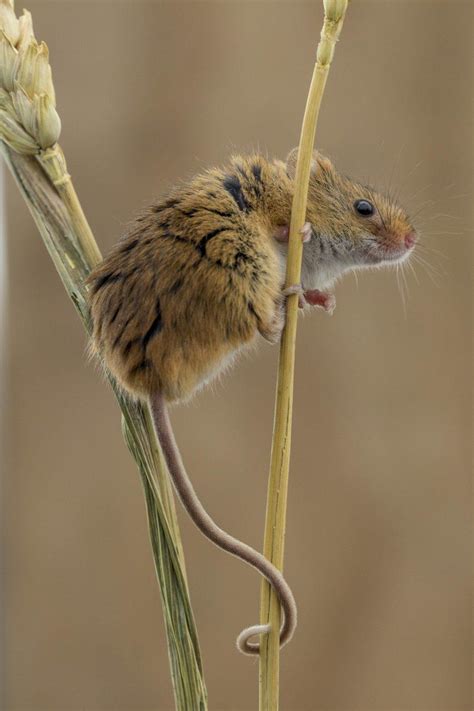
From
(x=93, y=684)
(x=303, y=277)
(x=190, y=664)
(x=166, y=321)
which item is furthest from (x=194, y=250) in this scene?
(x=93, y=684)

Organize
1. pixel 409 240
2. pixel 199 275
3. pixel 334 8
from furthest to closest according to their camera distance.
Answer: pixel 409 240, pixel 199 275, pixel 334 8

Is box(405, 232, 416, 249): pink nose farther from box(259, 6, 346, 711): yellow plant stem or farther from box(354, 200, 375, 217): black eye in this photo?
box(259, 6, 346, 711): yellow plant stem

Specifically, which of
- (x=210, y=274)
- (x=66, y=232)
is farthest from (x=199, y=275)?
(x=66, y=232)

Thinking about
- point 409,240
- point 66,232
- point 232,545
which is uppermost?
point 409,240

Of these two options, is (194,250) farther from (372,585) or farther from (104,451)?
(372,585)

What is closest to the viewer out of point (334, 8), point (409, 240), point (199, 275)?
point (334, 8)

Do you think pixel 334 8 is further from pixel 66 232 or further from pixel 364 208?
pixel 364 208

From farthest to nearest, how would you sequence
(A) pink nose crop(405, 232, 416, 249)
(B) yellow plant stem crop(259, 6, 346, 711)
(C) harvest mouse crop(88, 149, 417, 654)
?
1. (A) pink nose crop(405, 232, 416, 249)
2. (C) harvest mouse crop(88, 149, 417, 654)
3. (B) yellow plant stem crop(259, 6, 346, 711)

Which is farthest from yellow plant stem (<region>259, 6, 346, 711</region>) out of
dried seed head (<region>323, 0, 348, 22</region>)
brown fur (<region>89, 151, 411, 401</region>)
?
brown fur (<region>89, 151, 411, 401</region>)
